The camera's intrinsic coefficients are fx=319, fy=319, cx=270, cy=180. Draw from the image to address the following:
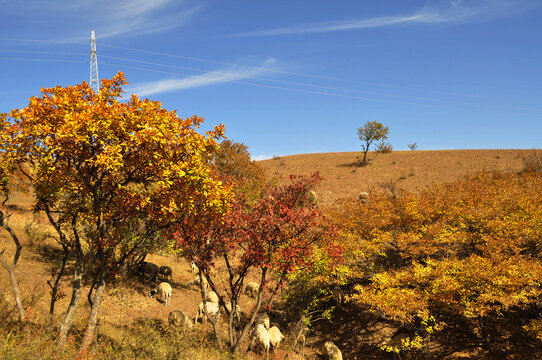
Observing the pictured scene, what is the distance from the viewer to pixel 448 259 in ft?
56.4

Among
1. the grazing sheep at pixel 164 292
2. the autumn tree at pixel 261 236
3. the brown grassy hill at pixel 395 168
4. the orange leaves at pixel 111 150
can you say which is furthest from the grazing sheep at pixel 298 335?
the brown grassy hill at pixel 395 168

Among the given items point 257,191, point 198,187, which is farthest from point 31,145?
point 257,191

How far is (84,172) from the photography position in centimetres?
873

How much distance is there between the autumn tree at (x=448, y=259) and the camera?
537 inches

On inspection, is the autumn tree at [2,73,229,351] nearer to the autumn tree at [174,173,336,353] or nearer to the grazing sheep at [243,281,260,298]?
the autumn tree at [174,173,336,353]

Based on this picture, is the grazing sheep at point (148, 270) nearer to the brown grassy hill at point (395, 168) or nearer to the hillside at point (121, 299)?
the hillside at point (121, 299)

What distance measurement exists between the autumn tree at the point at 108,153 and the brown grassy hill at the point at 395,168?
45272 mm

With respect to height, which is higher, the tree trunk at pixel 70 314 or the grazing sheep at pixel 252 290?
the tree trunk at pixel 70 314

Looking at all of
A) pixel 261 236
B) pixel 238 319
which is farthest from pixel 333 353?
pixel 261 236

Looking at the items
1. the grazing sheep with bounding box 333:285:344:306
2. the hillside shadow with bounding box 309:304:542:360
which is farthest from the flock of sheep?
the grazing sheep with bounding box 333:285:344:306

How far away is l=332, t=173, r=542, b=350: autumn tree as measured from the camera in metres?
13.6

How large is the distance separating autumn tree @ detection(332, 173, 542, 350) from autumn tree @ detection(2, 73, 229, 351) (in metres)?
10.9

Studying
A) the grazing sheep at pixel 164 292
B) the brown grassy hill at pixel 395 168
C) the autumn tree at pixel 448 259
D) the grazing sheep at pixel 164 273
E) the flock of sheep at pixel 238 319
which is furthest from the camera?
the brown grassy hill at pixel 395 168

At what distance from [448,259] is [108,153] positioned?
17.3 m
